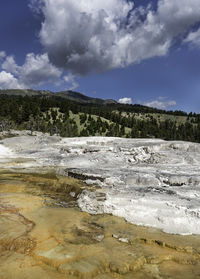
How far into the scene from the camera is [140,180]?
13297mm

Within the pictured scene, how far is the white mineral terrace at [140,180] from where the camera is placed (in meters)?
7.89

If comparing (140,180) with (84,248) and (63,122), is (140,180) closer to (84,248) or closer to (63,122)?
(84,248)

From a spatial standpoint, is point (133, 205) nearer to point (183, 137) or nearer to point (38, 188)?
point (38, 188)

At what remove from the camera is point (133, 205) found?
8.88 metres

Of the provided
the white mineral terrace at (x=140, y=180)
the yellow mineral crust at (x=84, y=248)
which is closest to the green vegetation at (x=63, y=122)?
the white mineral terrace at (x=140, y=180)

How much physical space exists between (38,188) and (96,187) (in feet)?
12.2

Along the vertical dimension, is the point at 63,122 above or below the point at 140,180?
above

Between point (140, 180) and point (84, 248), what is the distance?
8180mm

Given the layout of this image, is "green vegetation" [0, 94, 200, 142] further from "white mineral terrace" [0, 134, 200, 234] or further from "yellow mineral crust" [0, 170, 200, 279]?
"yellow mineral crust" [0, 170, 200, 279]

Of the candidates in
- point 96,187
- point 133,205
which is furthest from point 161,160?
point 133,205

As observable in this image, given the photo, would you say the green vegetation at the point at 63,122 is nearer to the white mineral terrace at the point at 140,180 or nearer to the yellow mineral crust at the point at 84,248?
the white mineral terrace at the point at 140,180

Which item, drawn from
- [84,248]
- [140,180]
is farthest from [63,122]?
[84,248]

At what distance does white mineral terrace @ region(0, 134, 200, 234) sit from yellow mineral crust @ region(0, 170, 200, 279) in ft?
2.29

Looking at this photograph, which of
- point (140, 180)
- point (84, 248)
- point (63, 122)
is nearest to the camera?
point (84, 248)
